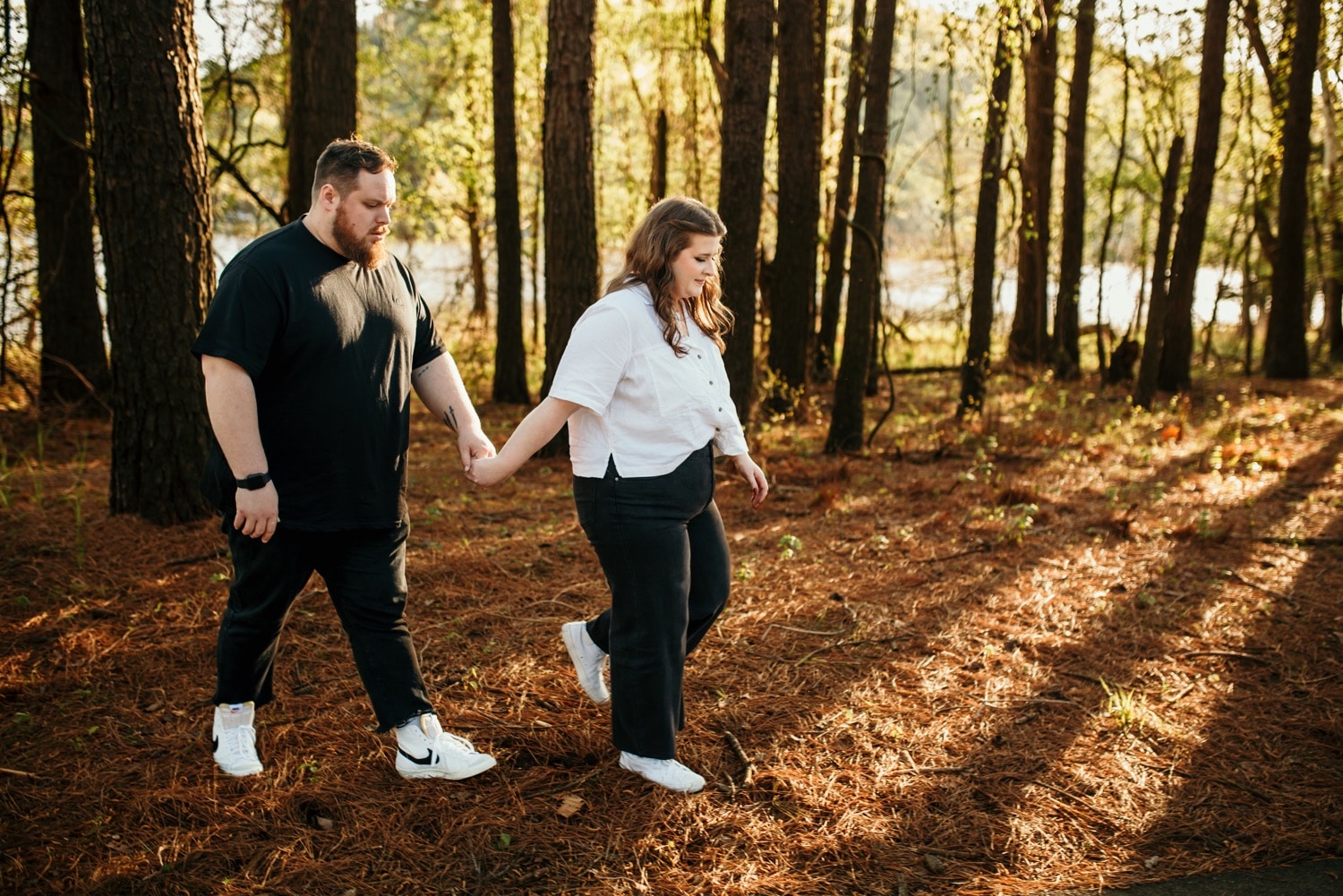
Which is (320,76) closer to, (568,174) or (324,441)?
(568,174)

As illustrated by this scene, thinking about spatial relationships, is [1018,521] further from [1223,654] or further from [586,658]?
[586,658]

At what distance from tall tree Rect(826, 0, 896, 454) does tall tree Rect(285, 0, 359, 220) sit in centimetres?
443

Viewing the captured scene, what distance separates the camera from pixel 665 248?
343cm

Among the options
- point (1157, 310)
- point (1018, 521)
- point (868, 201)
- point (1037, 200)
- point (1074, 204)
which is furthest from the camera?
point (1037, 200)

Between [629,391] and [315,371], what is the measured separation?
3.42ft

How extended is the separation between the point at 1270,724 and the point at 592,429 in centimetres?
325

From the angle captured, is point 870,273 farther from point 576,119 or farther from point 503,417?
point 503,417

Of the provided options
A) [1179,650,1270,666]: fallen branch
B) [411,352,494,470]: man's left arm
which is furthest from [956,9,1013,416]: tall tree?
[411,352,494,470]: man's left arm

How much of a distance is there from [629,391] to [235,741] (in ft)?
6.44

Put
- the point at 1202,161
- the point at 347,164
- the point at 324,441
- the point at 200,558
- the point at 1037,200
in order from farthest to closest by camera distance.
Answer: the point at 1037,200, the point at 1202,161, the point at 200,558, the point at 324,441, the point at 347,164

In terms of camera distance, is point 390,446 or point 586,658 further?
point 586,658

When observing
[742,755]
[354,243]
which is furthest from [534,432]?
[742,755]

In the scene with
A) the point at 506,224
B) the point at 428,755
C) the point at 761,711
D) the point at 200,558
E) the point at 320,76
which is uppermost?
the point at 320,76

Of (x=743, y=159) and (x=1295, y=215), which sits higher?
(x=1295, y=215)
